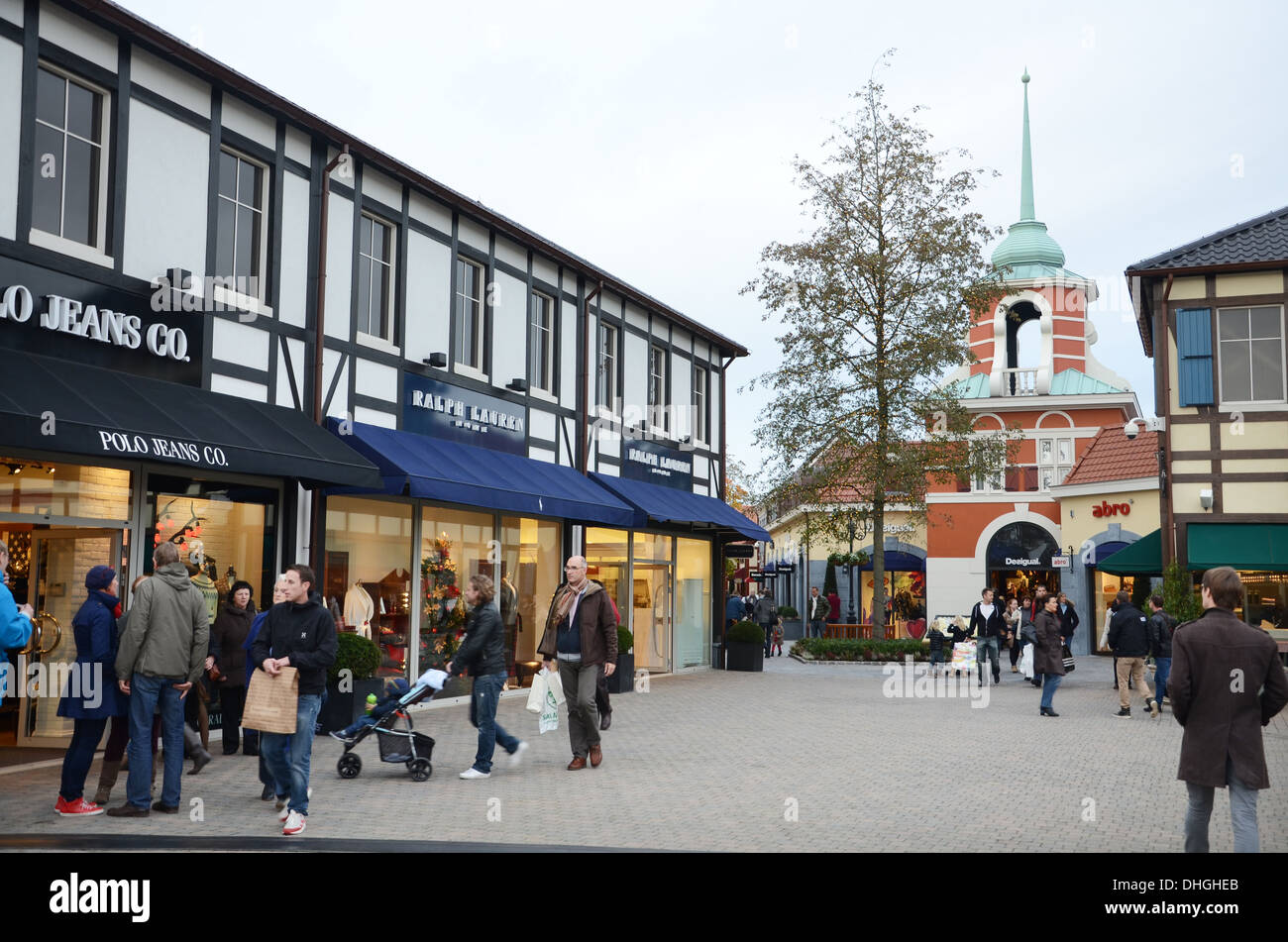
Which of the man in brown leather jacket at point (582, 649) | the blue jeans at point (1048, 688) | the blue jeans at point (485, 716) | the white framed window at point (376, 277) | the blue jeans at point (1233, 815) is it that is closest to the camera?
the blue jeans at point (1233, 815)

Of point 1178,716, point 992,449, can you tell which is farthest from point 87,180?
point 992,449

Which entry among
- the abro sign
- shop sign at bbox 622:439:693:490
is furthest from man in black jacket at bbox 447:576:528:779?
A: the abro sign

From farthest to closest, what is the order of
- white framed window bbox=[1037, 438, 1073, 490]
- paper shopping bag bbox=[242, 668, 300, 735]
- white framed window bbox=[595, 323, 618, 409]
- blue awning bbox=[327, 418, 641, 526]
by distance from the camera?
white framed window bbox=[1037, 438, 1073, 490] → white framed window bbox=[595, 323, 618, 409] → blue awning bbox=[327, 418, 641, 526] → paper shopping bag bbox=[242, 668, 300, 735]

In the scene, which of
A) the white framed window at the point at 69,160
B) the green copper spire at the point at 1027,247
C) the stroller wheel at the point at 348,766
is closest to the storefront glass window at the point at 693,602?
the stroller wheel at the point at 348,766

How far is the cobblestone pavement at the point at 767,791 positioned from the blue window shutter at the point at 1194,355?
27.5 ft

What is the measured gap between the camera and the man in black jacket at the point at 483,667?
408 inches

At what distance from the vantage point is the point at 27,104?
34.4 feet

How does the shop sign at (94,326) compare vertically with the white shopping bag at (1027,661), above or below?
above

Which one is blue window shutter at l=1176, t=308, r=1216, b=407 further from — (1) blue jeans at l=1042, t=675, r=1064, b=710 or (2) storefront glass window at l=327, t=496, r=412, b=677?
(2) storefront glass window at l=327, t=496, r=412, b=677

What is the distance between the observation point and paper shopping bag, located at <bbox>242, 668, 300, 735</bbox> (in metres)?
8.02

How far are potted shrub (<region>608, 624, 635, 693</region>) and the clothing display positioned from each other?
16.3ft

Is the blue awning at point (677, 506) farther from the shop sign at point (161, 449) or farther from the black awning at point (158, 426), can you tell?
the shop sign at point (161, 449)
